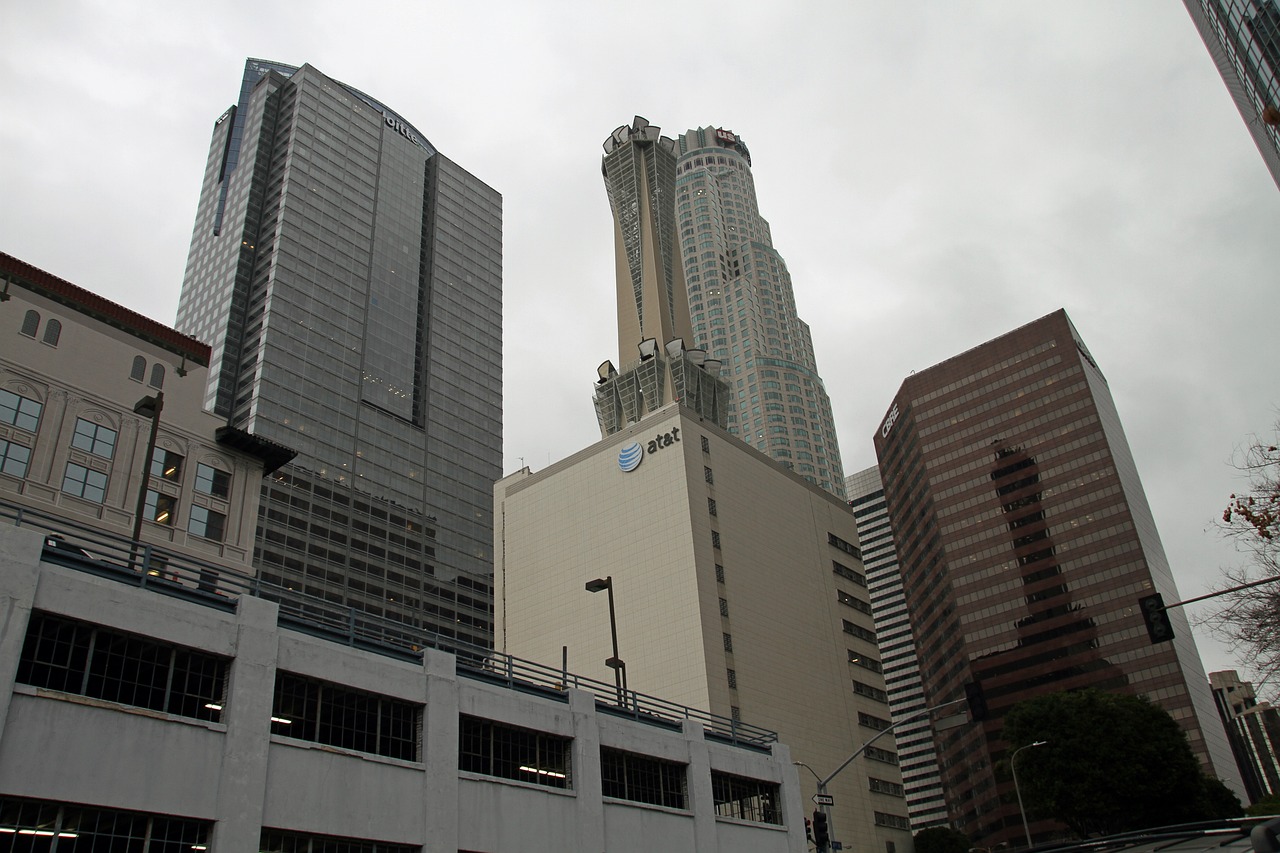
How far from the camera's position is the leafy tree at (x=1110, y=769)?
77062mm

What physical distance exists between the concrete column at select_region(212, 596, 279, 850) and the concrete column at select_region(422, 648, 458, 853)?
16.9 feet

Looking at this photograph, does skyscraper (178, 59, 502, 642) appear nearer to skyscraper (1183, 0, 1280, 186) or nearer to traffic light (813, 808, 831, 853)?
traffic light (813, 808, 831, 853)

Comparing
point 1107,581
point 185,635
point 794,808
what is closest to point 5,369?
point 185,635

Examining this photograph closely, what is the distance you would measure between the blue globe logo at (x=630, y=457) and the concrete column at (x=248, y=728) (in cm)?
9511

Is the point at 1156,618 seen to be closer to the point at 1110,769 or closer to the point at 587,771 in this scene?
the point at 587,771

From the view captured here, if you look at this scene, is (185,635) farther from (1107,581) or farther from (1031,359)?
(1031,359)

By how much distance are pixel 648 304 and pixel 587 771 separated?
432 feet

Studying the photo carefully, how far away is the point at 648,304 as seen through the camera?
16200cm

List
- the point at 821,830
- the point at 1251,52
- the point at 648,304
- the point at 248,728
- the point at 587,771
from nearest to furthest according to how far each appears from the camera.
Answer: the point at 248,728 → the point at 587,771 → the point at 821,830 → the point at 1251,52 → the point at 648,304

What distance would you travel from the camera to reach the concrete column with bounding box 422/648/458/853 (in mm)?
28844

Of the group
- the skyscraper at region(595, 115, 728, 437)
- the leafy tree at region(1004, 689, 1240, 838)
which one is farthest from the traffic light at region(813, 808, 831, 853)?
the skyscraper at region(595, 115, 728, 437)

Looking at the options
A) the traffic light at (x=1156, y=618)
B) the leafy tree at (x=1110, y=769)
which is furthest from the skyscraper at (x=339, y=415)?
the traffic light at (x=1156, y=618)

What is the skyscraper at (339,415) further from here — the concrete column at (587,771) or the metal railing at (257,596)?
the concrete column at (587,771)

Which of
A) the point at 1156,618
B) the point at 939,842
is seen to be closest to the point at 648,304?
the point at 939,842
